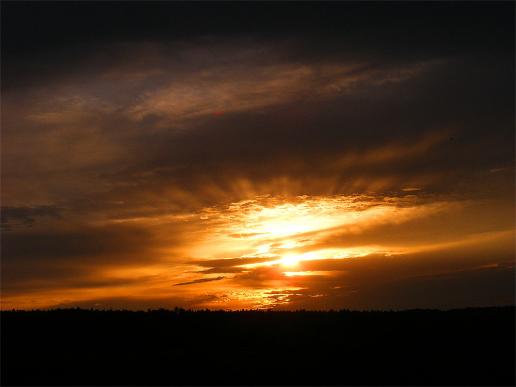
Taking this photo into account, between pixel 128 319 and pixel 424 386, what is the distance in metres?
19.6

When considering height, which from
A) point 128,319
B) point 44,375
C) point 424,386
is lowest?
point 424,386

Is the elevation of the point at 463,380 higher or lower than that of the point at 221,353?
lower

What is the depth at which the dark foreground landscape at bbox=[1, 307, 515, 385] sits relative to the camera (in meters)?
29.3

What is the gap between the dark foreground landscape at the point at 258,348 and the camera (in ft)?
96.3

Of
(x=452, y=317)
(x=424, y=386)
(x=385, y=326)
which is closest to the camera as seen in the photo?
(x=424, y=386)

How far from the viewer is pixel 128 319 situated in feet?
129

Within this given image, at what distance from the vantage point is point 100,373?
2938cm

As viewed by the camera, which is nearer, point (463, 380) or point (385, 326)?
point (463, 380)

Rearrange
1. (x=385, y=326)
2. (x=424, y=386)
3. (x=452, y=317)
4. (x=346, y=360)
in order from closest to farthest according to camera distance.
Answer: (x=424, y=386) < (x=346, y=360) < (x=385, y=326) < (x=452, y=317)

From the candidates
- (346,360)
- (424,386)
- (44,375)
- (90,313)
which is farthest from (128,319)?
(424,386)

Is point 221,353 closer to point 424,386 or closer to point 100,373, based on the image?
point 100,373

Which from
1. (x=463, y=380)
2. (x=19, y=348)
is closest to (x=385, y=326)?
(x=463, y=380)

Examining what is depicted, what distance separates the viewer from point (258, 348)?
34406 millimetres

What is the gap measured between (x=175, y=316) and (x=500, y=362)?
2041 centimetres
